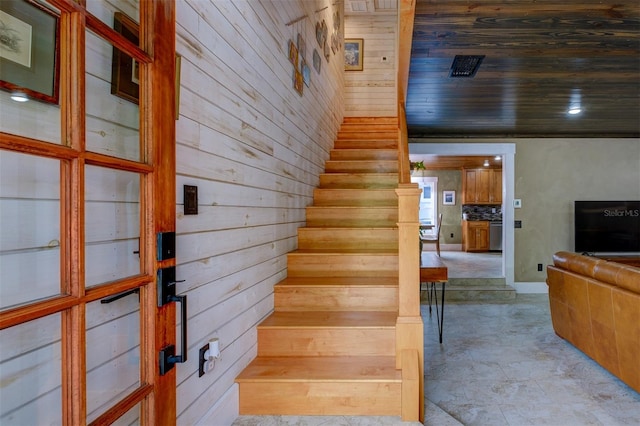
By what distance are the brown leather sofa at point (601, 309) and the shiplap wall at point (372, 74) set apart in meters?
3.80

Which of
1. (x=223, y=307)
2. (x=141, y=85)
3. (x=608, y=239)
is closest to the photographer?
(x=141, y=85)

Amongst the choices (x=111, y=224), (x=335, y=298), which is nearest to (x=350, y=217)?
(x=335, y=298)

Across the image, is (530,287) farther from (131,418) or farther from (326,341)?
(131,418)

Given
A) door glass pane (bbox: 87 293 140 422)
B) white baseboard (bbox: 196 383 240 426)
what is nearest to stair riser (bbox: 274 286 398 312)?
white baseboard (bbox: 196 383 240 426)

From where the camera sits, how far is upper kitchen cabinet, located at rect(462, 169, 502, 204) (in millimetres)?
9672

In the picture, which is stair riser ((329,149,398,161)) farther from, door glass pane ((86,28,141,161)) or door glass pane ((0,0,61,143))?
door glass pane ((0,0,61,143))

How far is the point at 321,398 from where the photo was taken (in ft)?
6.45

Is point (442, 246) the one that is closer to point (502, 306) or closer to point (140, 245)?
point (502, 306)

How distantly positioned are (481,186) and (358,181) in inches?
274

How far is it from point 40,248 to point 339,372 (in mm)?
1657

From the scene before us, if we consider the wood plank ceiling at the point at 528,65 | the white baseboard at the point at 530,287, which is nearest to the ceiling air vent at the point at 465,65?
the wood plank ceiling at the point at 528,65

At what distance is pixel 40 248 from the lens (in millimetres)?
794

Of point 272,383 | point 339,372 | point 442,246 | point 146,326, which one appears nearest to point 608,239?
point 442,246

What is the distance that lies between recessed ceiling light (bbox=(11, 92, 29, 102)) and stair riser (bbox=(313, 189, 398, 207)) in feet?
10.1
